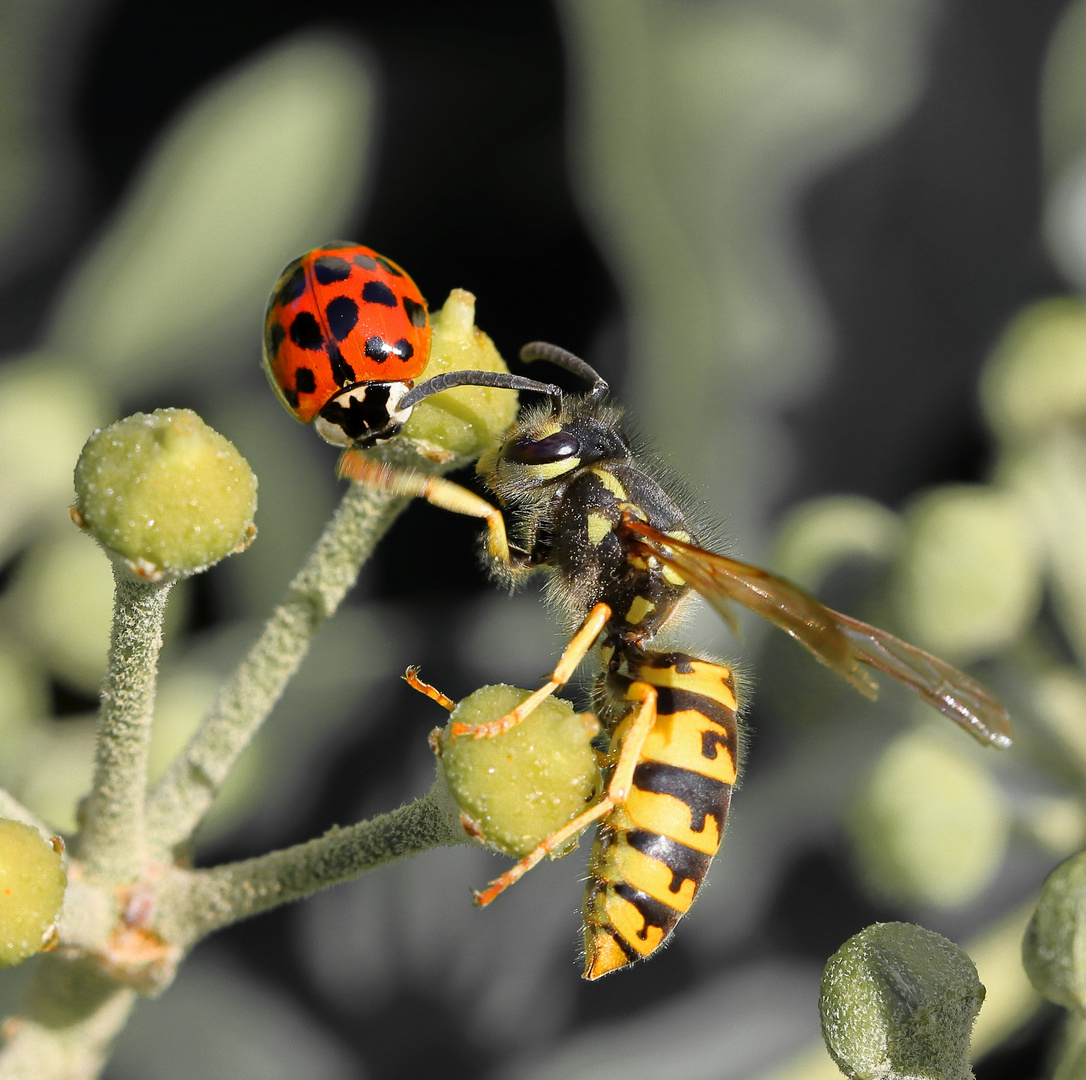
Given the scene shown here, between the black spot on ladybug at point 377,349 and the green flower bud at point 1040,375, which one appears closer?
the black spot on ladybug at point 377,349

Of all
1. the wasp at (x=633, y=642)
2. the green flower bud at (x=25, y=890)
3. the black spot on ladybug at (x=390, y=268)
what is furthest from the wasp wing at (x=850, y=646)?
the green flower bud at (x=25, y=890)

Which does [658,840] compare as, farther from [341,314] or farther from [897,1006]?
[341,314]

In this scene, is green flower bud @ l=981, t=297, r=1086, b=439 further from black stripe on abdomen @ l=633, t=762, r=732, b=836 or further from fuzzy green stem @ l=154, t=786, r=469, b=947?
fuzzy green stem @ l=154, t=786, r=469, b=947

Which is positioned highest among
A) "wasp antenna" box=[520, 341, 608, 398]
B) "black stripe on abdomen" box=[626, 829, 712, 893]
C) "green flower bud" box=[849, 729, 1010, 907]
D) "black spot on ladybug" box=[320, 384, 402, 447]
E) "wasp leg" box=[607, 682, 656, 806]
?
"black spot on ladybug" box=[320, 384, 402, 447]

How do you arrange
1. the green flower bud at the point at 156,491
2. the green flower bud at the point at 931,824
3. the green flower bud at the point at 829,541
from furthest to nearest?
1. the green flower bud at the point at 829,541
2. the green flower bud at the point at 931,824
3. the green flower bud at the point at 156,491

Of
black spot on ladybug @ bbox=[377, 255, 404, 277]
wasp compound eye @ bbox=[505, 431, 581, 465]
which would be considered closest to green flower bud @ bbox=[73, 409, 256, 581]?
black spot on ladybug @ bbox=[377, 255, 404, 277]

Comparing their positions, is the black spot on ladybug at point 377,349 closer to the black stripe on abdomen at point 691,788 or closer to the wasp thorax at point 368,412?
the wasp thorax at point 368,412

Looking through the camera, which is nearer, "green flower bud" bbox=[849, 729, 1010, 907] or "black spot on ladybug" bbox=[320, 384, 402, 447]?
"black spot on ladybug" bbox=[320, 384, 402, 447]
